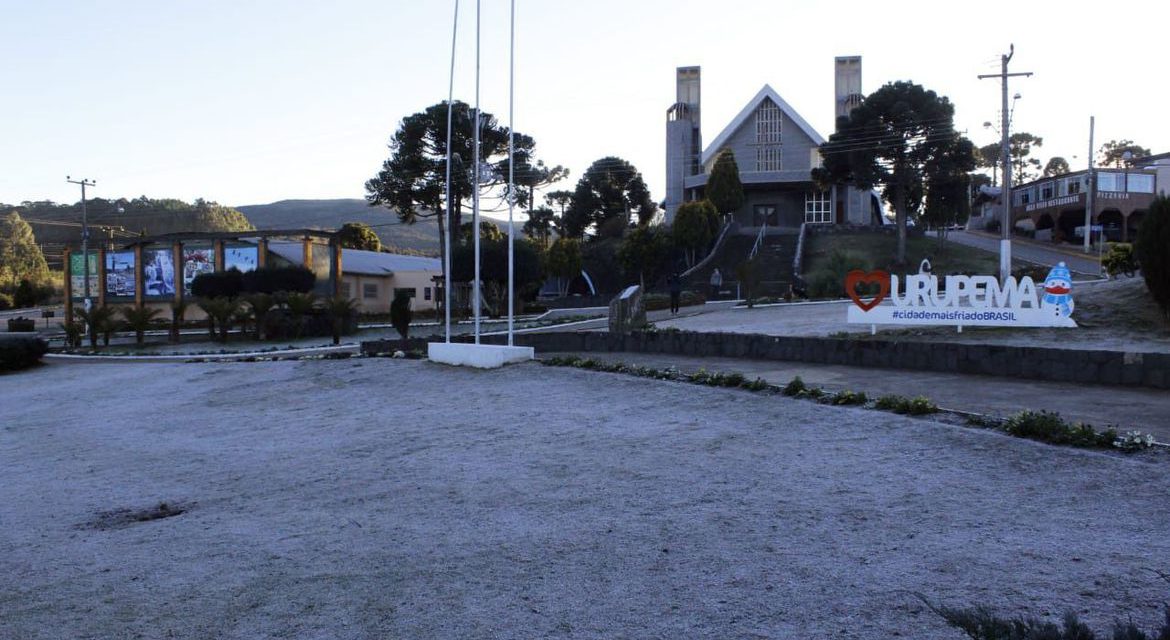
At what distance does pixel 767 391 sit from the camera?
10305mm

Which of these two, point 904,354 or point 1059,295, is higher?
point 1059,295

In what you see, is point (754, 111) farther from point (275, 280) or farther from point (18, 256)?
point (18, 256)

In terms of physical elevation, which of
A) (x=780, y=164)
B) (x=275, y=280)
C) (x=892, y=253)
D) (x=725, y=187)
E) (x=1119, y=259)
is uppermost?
(x=780, y=164)

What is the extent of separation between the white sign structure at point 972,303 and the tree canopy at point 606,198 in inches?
1912

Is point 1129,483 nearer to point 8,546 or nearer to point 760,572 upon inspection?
point 760,572

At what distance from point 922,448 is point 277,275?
3211 centimetres

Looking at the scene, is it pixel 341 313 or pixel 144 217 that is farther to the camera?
pixel 144 217

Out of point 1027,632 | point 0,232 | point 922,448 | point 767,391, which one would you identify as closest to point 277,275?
point 767,391

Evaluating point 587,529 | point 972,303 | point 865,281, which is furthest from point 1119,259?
point 587,529

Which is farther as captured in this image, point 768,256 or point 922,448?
Result: point 768,256

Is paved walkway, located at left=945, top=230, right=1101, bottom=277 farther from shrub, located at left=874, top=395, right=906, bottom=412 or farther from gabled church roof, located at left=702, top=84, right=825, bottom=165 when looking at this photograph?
shrub, located at left=874, top=395, right=906, bottom=412

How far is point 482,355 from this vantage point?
48.6 ft

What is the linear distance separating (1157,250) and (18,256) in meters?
98.4

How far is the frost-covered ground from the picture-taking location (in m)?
4.33
